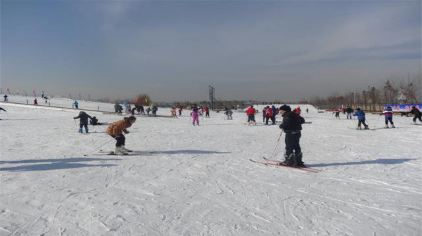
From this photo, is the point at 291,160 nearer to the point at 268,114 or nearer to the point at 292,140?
the point at 292,140

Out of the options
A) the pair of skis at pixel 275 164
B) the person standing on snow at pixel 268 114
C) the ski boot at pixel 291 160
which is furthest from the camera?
the person standing on snow at pixel 268 114

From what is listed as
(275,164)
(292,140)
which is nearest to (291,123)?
(292,140)

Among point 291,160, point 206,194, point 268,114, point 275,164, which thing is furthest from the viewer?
point 268,114

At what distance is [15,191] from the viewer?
7.56 meters

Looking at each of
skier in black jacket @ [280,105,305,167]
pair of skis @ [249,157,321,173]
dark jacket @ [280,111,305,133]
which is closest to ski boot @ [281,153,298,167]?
skier in black jacket @ [280,105,305,167]

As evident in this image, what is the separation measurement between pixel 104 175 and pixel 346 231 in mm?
5943

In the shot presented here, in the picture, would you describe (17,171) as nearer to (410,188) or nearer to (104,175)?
(104,175)

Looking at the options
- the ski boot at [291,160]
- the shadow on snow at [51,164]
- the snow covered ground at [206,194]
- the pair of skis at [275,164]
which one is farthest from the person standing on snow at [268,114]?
the shadow on snow at [51,164]

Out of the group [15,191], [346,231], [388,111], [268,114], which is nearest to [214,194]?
[346,231]

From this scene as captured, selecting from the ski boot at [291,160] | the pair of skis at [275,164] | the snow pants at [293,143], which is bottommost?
the pair of skis at [275,164]

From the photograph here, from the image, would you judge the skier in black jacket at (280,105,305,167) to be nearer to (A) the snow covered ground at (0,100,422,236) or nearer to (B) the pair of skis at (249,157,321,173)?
(B) the pair of skis at (249,157,321,173)

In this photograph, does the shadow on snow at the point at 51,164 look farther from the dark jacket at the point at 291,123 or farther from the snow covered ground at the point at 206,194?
the dark jacket at the point at 291,123

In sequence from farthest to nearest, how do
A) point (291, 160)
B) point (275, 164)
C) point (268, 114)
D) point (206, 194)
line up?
point (268, 114) → point (275, 164) → point (291, 160) → point (206, 194)

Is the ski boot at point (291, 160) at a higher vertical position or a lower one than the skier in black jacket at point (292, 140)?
lower
